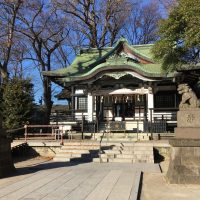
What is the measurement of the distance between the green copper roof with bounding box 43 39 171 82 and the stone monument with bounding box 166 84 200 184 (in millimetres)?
10995

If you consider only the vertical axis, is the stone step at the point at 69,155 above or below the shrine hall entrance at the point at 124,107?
below

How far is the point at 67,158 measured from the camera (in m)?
16.2

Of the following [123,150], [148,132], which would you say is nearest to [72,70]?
[148,132]

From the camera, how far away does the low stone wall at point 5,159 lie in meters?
11.4

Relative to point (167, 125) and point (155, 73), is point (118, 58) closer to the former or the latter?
point (155, 73)

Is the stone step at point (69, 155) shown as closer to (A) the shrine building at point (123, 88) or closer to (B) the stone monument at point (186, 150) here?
(B) the stone monument at point (186, 150)

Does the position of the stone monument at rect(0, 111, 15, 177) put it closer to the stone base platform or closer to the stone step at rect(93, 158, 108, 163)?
the stone step at rect(93, 158, 108, 163)

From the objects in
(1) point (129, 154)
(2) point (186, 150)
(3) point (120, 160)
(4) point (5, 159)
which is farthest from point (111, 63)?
(2) point (186, 150)

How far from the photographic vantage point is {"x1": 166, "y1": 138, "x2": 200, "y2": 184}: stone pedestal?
10094 millimetres

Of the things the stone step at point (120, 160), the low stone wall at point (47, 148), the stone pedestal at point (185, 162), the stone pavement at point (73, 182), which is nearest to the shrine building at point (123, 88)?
the low stone wall at point (47, 148)

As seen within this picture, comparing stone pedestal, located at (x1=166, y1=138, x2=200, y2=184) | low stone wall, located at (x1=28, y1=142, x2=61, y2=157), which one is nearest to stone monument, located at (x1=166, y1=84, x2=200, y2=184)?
stone pedestal, located at (x1=166, y1=138, x2=200, y2=184)

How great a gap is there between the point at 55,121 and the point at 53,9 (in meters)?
12.9

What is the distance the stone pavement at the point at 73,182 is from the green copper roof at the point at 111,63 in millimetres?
9520

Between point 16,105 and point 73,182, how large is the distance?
41.1ft
